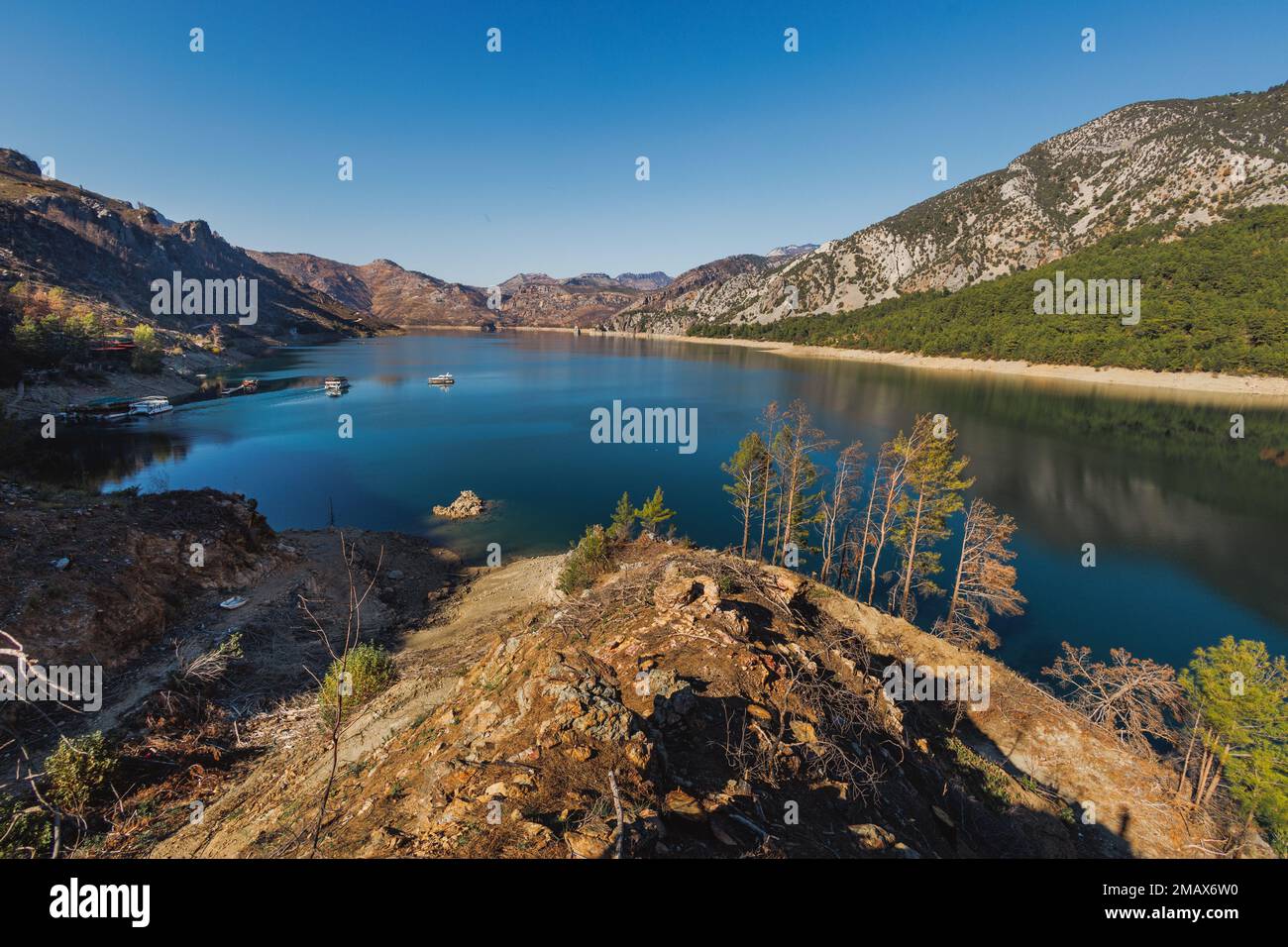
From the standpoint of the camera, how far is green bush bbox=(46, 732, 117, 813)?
9.84m

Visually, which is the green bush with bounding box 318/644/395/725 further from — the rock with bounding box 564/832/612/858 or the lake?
the lake

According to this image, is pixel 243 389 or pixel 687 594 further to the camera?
pixel 243 389

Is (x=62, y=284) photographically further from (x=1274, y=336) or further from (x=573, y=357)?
(x=1274, y=336)

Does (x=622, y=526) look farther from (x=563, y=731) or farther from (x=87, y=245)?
(x=87, y=245)

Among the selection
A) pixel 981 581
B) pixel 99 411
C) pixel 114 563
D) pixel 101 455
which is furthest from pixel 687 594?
pixel 99 411

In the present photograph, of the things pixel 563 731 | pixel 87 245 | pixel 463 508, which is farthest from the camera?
pixel 87 245

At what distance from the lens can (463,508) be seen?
39844 mm

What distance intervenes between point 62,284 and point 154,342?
3073 centimetres

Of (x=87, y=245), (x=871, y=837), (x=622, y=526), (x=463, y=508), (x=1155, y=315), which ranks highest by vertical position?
(x=87, y=245)

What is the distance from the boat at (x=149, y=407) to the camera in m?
64.8

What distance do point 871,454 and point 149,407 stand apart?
89305mm

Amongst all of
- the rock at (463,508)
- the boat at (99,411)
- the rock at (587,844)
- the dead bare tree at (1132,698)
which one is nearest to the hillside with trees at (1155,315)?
the dead bare tree at (1132,698)

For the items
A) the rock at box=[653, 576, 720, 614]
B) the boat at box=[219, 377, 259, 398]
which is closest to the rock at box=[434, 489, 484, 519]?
the rock at box=[653, 576, 720, 614]

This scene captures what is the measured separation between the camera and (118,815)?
398 inches
